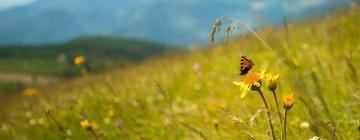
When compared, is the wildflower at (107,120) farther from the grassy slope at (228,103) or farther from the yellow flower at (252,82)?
the yellow flower at (252,82)

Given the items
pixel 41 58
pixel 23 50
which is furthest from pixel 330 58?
pixel 23 50

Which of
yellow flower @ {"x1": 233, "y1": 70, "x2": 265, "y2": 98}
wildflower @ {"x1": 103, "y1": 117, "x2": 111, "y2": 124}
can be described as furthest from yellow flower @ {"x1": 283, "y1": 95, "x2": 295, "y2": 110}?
wildflower @ {"x1": 103, "y1": 117, "x2": 111, "y2": 124}

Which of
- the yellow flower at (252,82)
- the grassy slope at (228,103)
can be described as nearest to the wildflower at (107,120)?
the grassy slope at (228,103)

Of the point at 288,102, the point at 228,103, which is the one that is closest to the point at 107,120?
the point at 228,103

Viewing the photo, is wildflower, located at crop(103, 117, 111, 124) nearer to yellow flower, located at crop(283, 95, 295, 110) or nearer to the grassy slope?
the grassy slope

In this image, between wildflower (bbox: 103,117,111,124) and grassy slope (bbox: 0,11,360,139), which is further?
wildflower (bbox: 103,117,111,124)

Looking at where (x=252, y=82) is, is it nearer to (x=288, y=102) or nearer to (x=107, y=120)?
(x=288, y=102)

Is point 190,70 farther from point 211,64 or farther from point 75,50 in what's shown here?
point 75,50

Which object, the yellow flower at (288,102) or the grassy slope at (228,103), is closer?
the yellow flower at (288,102)
